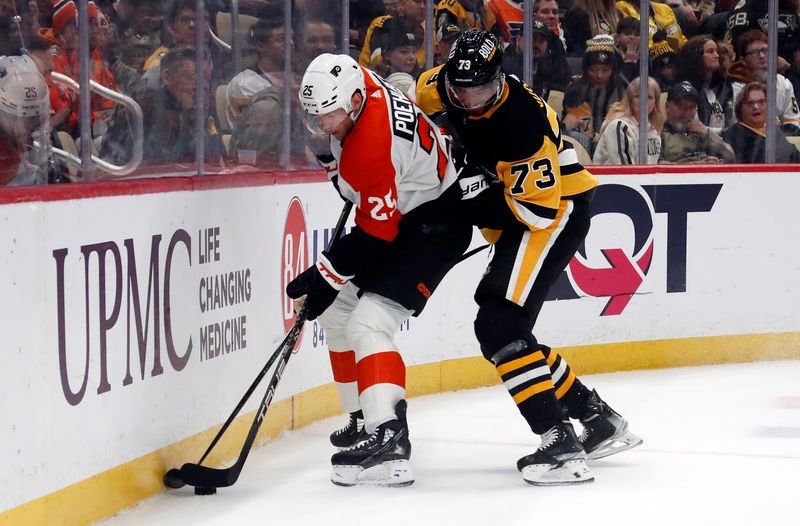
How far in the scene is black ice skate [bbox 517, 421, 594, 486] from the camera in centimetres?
404

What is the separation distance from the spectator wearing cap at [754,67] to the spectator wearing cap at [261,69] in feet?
8.91

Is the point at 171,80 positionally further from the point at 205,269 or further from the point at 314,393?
the point at 314,393

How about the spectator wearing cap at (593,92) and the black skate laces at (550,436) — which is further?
the spectator wearing cap at (593,92)

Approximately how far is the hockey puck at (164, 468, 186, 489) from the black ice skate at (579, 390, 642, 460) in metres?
1.32

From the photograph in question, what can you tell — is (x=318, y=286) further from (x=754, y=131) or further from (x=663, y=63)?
(x=754, y=131)

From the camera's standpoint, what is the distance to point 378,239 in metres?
3.94

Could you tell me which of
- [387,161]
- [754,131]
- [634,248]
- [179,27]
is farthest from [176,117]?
[754,131]

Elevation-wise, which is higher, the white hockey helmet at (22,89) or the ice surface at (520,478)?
the white hockey helmet at (22,89)

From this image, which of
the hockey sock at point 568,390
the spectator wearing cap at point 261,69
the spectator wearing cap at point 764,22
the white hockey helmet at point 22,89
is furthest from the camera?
the spectator wearing cap at point 764,22

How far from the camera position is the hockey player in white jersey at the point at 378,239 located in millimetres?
3898

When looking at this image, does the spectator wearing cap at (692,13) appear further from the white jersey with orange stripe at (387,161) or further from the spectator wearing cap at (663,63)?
the white jersey with orange stripe at (387,161)

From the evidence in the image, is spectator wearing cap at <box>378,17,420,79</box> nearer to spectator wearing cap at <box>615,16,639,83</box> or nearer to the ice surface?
spectator wearing cap at <box>615,16,639,83</box>

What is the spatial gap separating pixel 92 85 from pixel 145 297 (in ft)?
2.04

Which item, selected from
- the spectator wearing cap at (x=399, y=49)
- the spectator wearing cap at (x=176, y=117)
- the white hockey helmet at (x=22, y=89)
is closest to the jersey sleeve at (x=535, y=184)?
the spectator wearing cap at (x=176, y=117)
